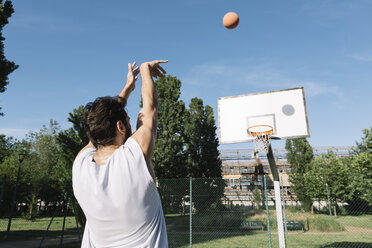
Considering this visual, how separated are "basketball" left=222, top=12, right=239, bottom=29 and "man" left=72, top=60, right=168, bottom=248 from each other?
6.70 m

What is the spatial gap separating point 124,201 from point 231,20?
7.14 metres

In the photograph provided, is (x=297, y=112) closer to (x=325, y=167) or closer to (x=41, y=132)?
(x=325, y=167)

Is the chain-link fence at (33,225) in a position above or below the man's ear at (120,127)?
below

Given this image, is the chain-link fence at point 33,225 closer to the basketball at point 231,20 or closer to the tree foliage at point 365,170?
the basketball at point 231,20

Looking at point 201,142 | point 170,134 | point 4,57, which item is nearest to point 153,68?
point 4,57

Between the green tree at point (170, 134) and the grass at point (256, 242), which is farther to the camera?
the green tree at point (170, 134)

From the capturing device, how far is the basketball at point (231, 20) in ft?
24.0

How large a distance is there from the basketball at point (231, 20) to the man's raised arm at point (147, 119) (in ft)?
21.0

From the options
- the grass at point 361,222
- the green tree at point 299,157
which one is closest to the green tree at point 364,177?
the grass at point 361,222

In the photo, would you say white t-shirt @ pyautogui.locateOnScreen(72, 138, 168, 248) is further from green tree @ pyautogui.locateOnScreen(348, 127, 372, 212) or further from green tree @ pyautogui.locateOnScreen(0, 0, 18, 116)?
green tree @ pyautogui.locateOnScreen(348, 127, 372, 212)

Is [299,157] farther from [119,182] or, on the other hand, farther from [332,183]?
[119,182]

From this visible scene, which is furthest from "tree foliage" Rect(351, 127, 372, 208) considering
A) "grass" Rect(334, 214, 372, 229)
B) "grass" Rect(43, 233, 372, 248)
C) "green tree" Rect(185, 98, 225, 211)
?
"green tree" Rect(185, 98, 225, 211)

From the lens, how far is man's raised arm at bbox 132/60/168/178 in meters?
1.19

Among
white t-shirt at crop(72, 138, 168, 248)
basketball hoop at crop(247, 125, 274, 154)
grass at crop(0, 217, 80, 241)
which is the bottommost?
grass at crop(0, 217, 80, 241)
